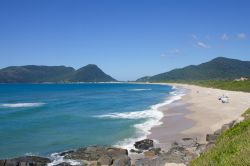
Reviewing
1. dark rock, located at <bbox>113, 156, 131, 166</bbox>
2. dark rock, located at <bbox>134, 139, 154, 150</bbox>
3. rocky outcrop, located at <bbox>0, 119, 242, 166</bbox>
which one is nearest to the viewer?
rocky outcrop, located at <bbox>0, 119, 242, 166</bbox>

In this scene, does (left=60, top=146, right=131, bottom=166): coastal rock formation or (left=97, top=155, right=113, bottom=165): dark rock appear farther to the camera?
(left=60, top=146, right=131, bottom=166): coastal rock formation

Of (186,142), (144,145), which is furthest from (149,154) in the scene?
(186,142)

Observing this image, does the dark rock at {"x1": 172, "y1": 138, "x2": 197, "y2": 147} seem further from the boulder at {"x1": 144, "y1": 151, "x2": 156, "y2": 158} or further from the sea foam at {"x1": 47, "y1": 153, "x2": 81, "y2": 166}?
the sea foam at {"x1": 47, "y1": 153, "x2": 81, "y2": 166}

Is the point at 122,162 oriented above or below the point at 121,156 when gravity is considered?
above

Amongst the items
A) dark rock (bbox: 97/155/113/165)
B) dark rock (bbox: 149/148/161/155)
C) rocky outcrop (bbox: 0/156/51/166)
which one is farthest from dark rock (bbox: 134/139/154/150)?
rocky outcrop (bbox: 0/156/51/166)

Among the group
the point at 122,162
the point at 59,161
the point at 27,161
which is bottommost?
the point at 59,161

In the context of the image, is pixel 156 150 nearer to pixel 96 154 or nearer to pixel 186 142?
pixel 186 142

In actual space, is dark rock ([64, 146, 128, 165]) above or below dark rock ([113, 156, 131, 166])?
below

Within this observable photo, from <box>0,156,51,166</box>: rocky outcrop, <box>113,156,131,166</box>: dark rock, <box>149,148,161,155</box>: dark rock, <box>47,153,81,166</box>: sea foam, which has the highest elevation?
<box>113,156,131,166</box>: dark rock

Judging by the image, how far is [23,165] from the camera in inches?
747

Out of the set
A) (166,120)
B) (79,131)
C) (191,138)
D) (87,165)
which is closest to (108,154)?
(87,165)

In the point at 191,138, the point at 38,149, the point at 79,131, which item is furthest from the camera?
the point at 79,131

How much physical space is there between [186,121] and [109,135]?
11033mm

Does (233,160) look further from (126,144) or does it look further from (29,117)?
(29,117)
